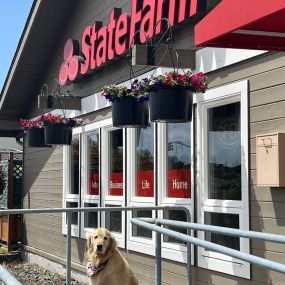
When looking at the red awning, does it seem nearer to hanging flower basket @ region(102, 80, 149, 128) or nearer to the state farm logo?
hanging flower basket @ region(102, 80, 149, 128)

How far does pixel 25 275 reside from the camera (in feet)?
31.9

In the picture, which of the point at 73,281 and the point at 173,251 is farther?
the point at 73,281

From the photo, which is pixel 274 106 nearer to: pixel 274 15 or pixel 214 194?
pixel 214 194

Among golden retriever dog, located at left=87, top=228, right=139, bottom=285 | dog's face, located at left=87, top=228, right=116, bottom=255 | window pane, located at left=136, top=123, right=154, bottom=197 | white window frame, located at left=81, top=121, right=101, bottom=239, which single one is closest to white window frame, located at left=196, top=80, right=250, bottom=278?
golden retriever dog, located at left=87, top=228, right=139, bottom=285

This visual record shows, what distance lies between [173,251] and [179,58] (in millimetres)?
2104

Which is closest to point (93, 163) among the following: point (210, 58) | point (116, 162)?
point (116, 162)

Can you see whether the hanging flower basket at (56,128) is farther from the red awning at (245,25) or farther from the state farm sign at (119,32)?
the red awning at (245,25)

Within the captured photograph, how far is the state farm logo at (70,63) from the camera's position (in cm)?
868

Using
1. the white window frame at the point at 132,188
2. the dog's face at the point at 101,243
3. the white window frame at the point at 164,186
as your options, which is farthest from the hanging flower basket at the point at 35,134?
the dog's face at the point at 101,243

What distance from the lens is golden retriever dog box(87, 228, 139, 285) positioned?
16.5 ft

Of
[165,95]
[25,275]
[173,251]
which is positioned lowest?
[25,275]

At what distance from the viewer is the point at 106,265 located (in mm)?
5070

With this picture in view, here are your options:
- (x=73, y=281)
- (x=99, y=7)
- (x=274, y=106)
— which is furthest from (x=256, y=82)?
(x=73, y=281)

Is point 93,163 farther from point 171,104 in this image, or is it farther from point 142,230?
point 171,104
